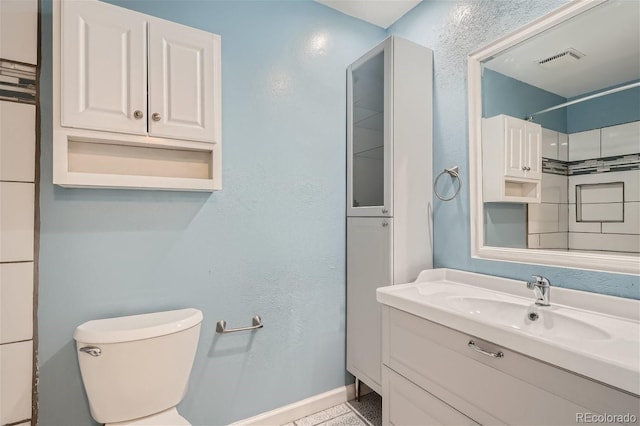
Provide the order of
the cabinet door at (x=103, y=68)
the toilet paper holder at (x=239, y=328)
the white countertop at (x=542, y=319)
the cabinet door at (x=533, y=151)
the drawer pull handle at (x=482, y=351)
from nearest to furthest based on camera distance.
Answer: the white countertop at (x=542, y=319)
the drawer pull handle at (x=482, y=351)
the cabinet door at (x=103, y=68)
the cabinet door at (x=533, y=151)
the toilet paper holder at (x=239, y=328)

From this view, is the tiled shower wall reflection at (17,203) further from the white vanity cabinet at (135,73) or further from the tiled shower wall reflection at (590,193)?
the tiled shower wall reflection at (590,193)

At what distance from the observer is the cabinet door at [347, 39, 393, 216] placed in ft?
5.45

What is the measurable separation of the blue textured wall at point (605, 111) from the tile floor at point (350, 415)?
1787mm

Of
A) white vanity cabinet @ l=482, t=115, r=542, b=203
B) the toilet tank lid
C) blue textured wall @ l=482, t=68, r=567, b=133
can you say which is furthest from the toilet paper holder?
blue textured wall @ l=482, t=68, r=567, b=133

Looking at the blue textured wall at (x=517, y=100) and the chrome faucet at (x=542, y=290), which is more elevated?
the blue textured wall at (x=517, y=100)

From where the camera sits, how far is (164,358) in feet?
3.99

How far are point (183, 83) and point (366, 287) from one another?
1.40m

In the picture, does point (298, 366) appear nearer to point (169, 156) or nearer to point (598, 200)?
point (169, 156)

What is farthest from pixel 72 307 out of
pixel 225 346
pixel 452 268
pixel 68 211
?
pixel 452 268

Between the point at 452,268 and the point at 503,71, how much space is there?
3.46 feet

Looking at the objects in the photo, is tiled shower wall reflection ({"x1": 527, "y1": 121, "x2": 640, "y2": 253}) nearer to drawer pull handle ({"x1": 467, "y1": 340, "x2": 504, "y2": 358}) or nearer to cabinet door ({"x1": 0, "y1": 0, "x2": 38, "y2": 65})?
drawer pull handle ({"x1": 467, "y1": 340, "x2": 504, "y2": 358})

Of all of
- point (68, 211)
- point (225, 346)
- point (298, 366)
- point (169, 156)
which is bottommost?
point (298, 366)

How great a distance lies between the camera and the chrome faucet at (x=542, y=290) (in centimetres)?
121

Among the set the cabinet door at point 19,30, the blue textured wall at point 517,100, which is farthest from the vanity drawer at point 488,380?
the cabinet door at point 19,30
